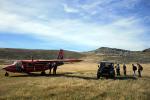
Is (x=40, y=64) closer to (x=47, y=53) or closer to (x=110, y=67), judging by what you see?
(x=110, y=67)

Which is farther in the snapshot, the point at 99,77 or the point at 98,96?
the point at 99,77

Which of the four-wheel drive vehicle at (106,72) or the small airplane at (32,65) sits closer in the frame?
the four-wheel drive vehicle at (106,72)

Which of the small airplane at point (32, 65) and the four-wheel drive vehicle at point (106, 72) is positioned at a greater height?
the small airplane at point (32, 65)

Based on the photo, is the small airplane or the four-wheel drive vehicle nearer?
the four-wheel drive vehicle

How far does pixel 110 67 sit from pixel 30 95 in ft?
56.8

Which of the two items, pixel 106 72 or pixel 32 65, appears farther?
pixel 32 65

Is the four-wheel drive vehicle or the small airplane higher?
the small airplane

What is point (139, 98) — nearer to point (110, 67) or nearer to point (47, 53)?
point (110, 67)

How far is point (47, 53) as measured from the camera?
182875 mm

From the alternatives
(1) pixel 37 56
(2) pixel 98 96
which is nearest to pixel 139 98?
(2) pixel 98 96

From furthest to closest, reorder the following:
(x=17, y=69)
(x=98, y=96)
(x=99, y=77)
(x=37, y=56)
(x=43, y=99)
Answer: (x=37, y=56), (x=17, y=69), (x=99, y=77), (x=98, y=96), (x=43, y=99)

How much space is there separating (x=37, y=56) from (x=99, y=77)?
449 feet

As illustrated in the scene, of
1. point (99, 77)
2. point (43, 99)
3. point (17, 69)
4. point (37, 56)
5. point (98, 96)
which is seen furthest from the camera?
point (37, 56)

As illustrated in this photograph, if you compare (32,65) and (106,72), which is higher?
(32,65)
